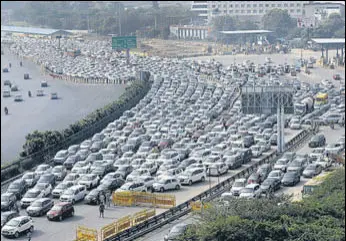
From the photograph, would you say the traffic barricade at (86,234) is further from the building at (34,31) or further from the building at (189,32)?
the building at (34,31)

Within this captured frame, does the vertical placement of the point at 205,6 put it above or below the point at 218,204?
above

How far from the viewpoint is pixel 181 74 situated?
85.3 ft

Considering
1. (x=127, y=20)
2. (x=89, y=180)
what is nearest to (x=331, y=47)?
(x=127, y=20)

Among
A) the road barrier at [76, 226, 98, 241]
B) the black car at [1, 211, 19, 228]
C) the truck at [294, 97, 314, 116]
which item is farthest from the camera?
the truck at [294, 97, 314, 116]

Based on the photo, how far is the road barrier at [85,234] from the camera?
30.2 feet

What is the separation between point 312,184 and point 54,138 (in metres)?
6.35

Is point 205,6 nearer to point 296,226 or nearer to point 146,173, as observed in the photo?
point 146,173

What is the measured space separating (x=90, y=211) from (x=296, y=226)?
363 centimetres

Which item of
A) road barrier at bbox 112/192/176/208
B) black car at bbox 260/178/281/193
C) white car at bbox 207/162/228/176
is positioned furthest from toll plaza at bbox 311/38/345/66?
road barrier at bbox 112/192/176/208

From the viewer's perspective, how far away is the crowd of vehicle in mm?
13328

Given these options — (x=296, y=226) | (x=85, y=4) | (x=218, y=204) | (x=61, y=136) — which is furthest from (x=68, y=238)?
(x=85, y=4)

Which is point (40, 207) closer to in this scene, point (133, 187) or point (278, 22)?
point (133, 187)

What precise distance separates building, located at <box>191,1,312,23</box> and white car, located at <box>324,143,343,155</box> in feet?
16.1

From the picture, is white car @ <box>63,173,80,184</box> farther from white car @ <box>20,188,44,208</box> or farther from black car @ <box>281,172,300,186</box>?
black car @ <box>281,172,300,186</box>
